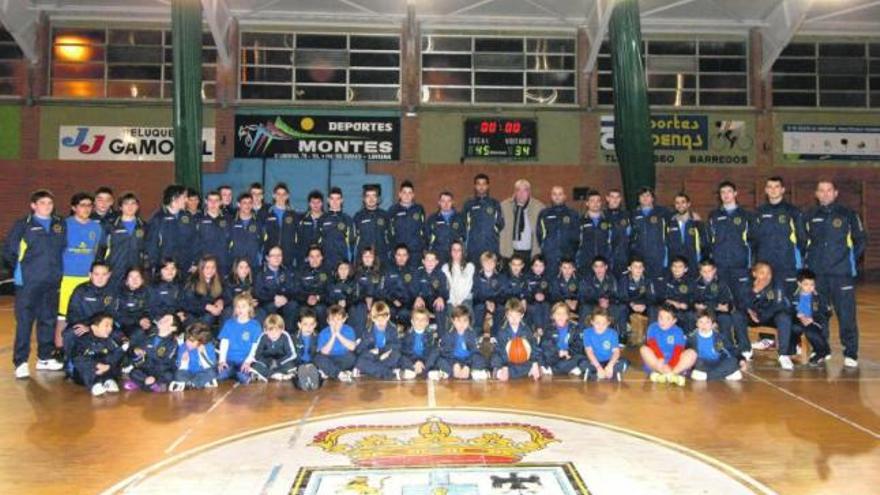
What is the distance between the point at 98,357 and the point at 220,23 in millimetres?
13169

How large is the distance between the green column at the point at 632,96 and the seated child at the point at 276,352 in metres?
7.01

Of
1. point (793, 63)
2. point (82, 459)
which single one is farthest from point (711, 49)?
point (82, 459)

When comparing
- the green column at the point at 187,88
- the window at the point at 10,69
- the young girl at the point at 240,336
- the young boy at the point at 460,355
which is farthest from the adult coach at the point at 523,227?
the window at the point at 10,69

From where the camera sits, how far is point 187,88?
432 inches

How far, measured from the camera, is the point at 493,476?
387cm

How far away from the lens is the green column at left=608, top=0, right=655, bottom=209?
1126 centimetres

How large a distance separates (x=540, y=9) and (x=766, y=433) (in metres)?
15.5

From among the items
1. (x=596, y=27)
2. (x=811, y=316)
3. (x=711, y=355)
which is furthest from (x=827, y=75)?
(x=711, y=355)

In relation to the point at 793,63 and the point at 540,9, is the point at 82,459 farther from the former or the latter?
the point at 793,63

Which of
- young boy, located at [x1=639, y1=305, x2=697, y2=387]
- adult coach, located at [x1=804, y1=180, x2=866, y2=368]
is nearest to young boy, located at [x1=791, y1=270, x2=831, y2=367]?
adult coach, located at [x1=804, y1=180, x2=866, y2=368]

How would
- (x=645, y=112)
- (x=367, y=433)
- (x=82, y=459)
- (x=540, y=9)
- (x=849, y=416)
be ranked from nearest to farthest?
(x=82, y=459)
(x=367, y=433)
(x=849, y=416)
(x=645, y=112)
(x=540, y=9)

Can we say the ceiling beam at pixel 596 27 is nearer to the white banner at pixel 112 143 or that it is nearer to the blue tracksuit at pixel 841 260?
the blue tracksuit at pixel 841 260

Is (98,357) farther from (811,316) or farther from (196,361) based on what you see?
(811,316)

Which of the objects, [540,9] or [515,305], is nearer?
[515,305]
